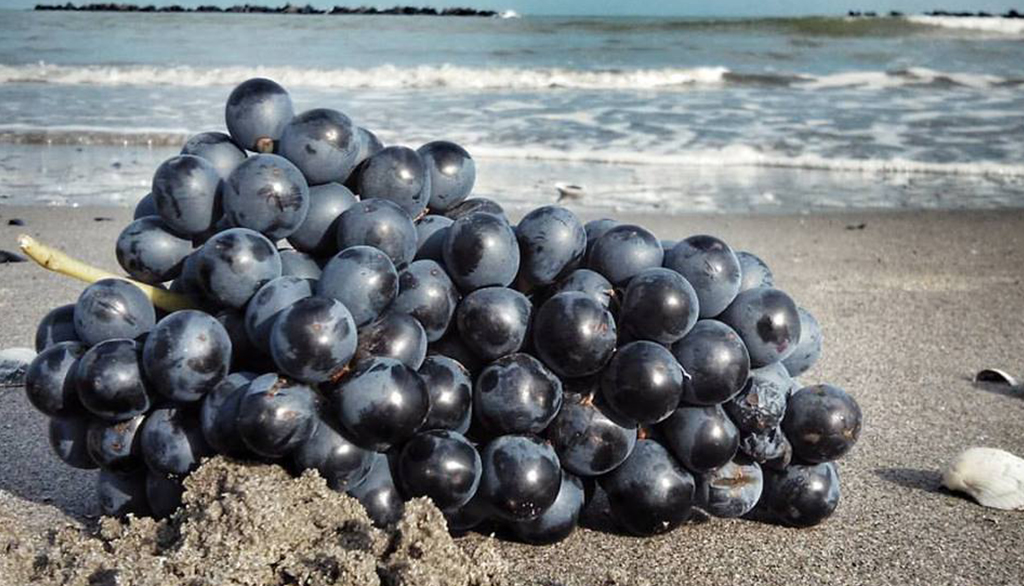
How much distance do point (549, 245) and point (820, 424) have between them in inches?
29.5

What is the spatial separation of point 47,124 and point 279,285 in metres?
10.4

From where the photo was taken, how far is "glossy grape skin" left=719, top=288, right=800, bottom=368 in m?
2.53

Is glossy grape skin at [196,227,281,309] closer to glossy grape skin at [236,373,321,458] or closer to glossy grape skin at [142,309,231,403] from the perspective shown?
glossy grape skin at [142,309,231,403]

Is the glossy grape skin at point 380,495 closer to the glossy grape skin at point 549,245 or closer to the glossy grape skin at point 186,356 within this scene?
Result: the glossy grape skin at point 186,356

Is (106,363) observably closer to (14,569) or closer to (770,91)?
(14,569)

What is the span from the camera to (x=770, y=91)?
16.8 meters

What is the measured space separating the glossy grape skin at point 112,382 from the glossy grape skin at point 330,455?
352 millimetres

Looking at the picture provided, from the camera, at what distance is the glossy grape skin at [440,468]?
2305 mm

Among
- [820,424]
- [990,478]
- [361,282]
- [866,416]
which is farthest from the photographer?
[866,416]

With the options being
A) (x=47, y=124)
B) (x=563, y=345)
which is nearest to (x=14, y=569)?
(x=563, y=345)

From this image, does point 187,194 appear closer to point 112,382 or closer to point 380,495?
point 112,382

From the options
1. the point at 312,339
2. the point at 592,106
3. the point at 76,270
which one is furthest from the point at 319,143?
the point at 592,106

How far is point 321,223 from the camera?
8.19ft

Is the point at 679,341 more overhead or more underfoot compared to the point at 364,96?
more overhead
